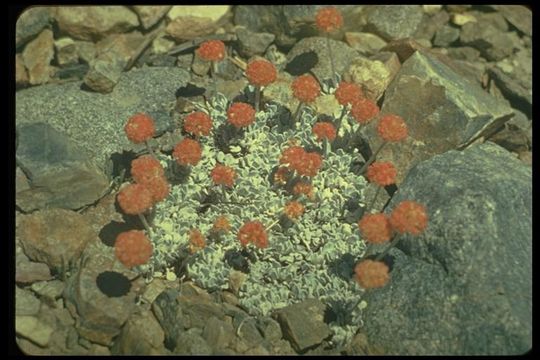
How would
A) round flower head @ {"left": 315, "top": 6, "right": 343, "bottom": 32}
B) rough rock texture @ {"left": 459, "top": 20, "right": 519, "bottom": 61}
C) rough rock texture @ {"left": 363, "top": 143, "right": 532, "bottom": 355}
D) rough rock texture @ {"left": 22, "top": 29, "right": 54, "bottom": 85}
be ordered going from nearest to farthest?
rough rock texture @ {"left": 363, "top": 143, "right": 532, "bottom": 355}
round flower head @ {"left": 315, "top": 6, "right": 343, "bottom": 32}
rough rock texture @ {"left": 22, "top": 29, "right": 54, "bottom": 85}
rough rock texture @ {"left": 459, "top": 20, "right": 519, "bottom": 61}

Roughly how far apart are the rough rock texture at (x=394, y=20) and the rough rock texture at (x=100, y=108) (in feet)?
12.2

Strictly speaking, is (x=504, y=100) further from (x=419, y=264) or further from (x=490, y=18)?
(x=419, y=264)

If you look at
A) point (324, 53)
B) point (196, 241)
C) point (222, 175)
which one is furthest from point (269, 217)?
point (324, 53)

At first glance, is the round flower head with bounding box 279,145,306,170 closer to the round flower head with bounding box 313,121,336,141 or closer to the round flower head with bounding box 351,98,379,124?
the round flower head with bounding box 313,121,336,141

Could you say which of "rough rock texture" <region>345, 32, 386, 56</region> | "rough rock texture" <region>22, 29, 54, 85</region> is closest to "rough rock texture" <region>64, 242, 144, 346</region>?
"rough rock texture" <region>22, 29, 54, 85</region>

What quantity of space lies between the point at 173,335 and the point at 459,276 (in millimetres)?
3665

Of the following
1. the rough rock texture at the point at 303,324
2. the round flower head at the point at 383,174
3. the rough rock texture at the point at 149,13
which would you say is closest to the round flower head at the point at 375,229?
Answer: the round flower head at the point at 383,174

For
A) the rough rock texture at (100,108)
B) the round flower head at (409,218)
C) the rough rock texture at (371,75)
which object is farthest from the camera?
the rough rock texture at (371,75)

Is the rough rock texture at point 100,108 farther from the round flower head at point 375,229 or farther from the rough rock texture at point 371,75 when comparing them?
the round flower head at point 375,229

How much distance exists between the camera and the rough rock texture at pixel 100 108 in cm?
888

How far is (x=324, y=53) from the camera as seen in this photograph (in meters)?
9.79

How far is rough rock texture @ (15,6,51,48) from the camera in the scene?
9508 mm

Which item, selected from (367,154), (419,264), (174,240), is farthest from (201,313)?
(367,154)

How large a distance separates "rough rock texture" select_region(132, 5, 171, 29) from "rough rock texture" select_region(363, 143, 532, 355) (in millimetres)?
5475
